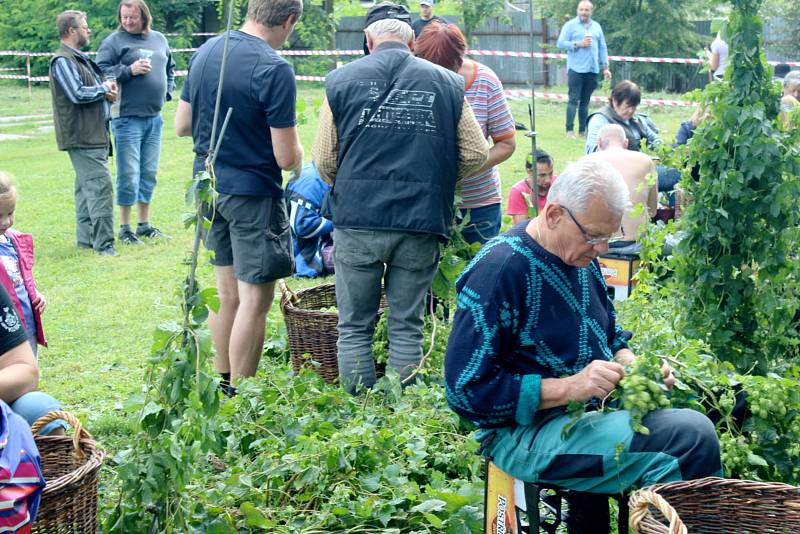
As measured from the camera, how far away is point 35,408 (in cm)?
335

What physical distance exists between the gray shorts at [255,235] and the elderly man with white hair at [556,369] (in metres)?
1.75

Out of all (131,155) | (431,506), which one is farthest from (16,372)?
(131,155)

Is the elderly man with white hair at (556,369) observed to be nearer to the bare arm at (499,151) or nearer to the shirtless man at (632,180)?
the bare arm at (499,151)

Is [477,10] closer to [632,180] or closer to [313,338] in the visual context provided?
[632,180]

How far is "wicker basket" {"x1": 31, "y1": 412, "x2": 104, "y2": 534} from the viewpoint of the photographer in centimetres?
281

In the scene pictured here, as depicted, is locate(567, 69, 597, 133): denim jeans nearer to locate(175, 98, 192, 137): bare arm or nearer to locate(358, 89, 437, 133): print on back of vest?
locate(175, 98, 192, 137): bare arm

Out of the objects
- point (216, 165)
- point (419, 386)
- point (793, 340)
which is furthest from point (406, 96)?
point (793, 340)

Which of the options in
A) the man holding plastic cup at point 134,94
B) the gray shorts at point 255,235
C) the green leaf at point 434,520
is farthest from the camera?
the man holding plastic cup at point 134,94

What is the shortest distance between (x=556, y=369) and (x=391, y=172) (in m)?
1.48

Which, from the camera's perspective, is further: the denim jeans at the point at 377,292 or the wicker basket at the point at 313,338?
the wicker basket at the point at 313,338

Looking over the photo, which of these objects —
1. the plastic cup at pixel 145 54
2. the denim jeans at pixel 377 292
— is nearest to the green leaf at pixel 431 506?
the denim jeans at pixel 377 292

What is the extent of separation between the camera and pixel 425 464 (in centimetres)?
377

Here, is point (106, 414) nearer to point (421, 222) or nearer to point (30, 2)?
point (421, 222)

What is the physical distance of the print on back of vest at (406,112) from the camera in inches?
167
